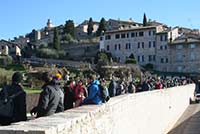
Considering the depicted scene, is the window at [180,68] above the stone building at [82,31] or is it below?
below

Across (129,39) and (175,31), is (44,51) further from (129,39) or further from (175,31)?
(175,31)

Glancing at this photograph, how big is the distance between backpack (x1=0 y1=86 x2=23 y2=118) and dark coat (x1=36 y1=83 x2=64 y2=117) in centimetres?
56

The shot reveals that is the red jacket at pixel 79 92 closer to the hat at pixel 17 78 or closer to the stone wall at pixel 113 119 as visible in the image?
the stone wall at pixel 113 119

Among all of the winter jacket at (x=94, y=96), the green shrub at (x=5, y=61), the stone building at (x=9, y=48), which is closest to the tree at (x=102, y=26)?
the stone building at (x=9, y=48)

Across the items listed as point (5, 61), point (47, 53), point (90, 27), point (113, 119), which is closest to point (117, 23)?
point (90, 27)

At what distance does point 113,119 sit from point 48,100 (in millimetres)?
2240

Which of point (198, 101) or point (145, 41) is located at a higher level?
point (145, 41)

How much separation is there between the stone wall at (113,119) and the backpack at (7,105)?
3.49 ft

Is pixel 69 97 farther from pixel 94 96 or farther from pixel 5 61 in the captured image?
pixel 5 61

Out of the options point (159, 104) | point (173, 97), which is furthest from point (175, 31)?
point (159, 104)

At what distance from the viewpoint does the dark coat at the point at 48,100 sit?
793 centimetres

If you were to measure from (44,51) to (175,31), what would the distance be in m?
29.8

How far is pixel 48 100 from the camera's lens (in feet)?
26.3

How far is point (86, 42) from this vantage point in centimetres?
12331
